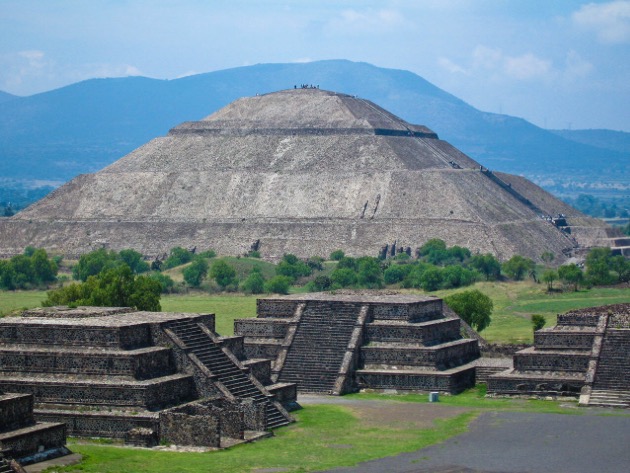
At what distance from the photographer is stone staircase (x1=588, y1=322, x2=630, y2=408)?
4522cm

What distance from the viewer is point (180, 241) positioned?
128 meters

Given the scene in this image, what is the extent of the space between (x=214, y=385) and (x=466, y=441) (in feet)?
23.2

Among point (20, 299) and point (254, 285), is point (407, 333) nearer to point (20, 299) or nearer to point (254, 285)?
point (254, 285)

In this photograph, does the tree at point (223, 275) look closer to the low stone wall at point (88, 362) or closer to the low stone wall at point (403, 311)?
the low stone wall at point (403, 311)

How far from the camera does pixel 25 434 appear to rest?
34.5 m

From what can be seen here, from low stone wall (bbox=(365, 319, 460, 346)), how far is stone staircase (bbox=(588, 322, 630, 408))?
573cm

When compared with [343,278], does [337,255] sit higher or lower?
higher

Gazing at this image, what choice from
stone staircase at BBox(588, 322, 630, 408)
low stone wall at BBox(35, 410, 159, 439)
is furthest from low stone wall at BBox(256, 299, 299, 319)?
low stone wall at BBox(35, 410, 159, 439)

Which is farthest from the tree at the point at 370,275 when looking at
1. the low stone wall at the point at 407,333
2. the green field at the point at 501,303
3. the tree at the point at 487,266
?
the low stone wall at the point at 407,333

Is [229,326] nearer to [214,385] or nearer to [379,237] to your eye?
[214,385]

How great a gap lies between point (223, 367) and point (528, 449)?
9.36 meters

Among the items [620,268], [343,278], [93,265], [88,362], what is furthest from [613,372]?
[93,265]

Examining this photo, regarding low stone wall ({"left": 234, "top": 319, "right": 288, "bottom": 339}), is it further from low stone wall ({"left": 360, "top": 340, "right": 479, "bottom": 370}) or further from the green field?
the green field

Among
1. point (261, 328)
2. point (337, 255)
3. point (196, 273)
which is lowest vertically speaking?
point (261, 328)
